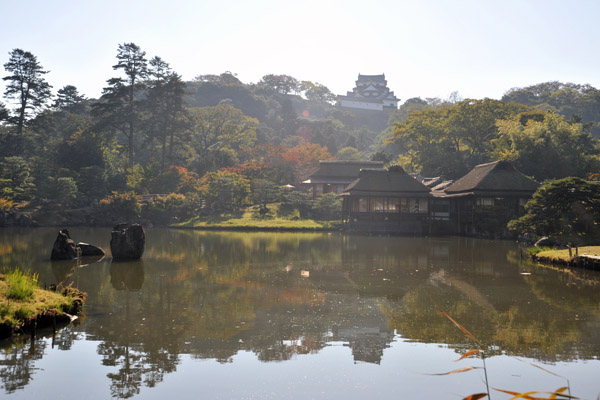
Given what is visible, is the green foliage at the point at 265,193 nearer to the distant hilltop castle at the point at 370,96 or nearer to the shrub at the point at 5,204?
the shrub at the point at 5,204

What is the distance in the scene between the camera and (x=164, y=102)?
2078 inches

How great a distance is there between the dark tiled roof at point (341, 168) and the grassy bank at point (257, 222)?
909cm

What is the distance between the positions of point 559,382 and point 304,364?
150 inches

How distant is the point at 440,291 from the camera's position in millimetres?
13867

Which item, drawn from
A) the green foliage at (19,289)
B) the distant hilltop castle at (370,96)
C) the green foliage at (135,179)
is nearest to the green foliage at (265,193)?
the green foliage at (135,179)

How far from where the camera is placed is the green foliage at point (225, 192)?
144 ft

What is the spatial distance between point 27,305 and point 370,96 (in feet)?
340

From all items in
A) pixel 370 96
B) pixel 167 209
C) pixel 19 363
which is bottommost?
pixel 19 363

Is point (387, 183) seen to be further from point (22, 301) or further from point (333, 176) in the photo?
Answer: point (22, 301)

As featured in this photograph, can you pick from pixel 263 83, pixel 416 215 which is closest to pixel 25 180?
pixel 416 215

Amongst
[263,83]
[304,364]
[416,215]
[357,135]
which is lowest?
[304,364]

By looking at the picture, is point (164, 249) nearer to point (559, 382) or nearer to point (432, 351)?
point (432, 351)

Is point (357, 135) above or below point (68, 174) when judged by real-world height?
above

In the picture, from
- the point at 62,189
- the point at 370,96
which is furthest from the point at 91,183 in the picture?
the point at 370,96
